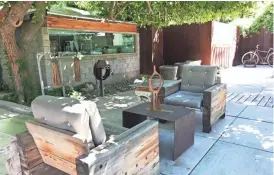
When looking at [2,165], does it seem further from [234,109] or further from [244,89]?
[244,89]

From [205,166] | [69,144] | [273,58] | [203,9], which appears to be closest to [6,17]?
[69,144]

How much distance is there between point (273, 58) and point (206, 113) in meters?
8.64

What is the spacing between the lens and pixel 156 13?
22.7 ft

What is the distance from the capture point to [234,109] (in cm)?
443

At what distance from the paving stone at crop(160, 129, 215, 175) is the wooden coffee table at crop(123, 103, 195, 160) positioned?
0.22 feet

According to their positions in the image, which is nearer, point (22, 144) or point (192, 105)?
point (22, 144)

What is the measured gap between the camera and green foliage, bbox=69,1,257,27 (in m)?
6.26

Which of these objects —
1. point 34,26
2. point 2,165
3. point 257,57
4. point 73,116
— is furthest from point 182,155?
point 257,57

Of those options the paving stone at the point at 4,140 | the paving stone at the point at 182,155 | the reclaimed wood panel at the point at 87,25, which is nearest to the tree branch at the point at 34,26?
the reclaimed wood panel at the point at 87,25

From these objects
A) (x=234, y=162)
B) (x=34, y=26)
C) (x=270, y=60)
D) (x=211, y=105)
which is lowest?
(x=234, y=162)

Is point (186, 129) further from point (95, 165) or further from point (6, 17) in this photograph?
point (6, 17)

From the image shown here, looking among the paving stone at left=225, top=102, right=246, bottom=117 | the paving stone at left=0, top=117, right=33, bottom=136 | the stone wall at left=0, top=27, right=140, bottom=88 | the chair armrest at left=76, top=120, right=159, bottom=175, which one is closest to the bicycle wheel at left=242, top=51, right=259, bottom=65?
the stone wall at left=0, top=27, right=140, bottom=88

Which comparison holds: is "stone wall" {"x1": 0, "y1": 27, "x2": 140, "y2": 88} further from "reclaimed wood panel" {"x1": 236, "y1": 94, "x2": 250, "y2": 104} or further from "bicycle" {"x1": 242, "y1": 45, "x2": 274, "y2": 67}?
"bicycle" {"x1": 242, "y1": 45, "x2": 274, "y2": 67}

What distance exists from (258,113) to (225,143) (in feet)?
5.18
